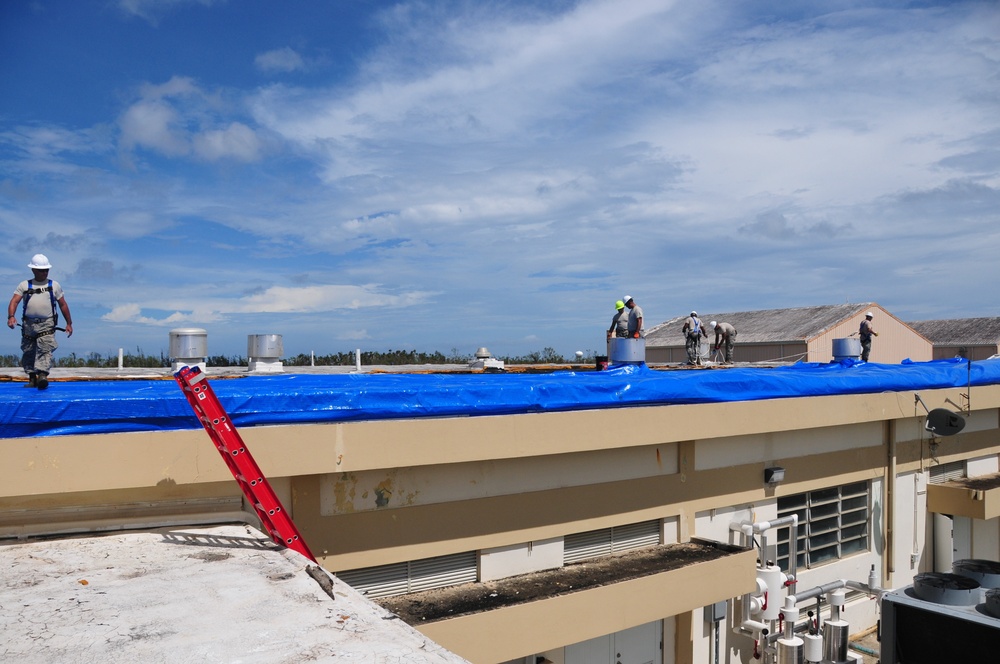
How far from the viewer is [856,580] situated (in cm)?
1258

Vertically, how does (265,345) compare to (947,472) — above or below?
above

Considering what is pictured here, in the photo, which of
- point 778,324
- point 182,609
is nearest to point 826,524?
point 182,609

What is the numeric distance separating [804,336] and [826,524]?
25.5 m

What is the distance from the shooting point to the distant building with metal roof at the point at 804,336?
35438 mm

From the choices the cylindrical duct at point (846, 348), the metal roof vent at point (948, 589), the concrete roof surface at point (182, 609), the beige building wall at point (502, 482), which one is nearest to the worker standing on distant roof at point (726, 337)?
the cylindrical duct at point (846, 348)

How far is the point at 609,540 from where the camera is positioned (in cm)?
916

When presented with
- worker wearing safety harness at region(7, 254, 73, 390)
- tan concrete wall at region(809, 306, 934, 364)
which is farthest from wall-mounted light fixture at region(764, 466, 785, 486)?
tan concrete wall at region(809, 306, 934, 364)

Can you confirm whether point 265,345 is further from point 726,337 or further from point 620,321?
point 726,337

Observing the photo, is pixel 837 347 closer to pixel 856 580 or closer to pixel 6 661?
pixel 856 580

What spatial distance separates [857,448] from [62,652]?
12.1m

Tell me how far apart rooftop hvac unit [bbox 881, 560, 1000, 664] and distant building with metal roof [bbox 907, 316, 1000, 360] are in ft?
117

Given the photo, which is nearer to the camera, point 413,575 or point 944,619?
point 413,575

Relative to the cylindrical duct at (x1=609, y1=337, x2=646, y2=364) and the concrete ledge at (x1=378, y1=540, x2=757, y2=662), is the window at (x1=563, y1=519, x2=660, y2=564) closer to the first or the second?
the concrete ledge at (x1=378, y1=540, x2=757, y2=662)

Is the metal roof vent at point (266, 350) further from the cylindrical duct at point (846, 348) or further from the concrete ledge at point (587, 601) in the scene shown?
the cylindrical duct at point (846, 348)
